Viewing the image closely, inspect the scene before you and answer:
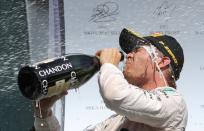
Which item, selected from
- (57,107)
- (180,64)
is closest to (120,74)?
(180,64)

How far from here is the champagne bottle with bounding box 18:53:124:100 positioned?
1.50 metres

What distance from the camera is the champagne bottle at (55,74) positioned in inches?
58.9

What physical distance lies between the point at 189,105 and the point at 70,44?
46 cm

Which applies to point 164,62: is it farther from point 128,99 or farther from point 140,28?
point 140,28

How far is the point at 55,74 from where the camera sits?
1514 mm

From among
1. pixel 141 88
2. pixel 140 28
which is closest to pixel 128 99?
pixel 141 88

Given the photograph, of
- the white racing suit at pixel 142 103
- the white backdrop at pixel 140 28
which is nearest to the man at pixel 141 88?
the white racing suit at pixel 142 103

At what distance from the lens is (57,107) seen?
2.15m

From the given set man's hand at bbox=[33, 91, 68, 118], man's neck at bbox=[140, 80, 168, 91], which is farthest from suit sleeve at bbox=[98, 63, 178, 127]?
man's hand at bbox=[33, 91, 68, 118]

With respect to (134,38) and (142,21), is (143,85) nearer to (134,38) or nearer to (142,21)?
(134,38)
